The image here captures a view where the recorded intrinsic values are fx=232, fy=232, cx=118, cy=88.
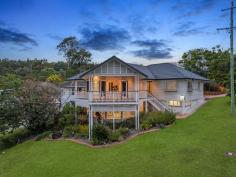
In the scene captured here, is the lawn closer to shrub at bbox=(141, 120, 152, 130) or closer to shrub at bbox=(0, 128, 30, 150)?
shrub at bbox=(141, 120, 152, 130)

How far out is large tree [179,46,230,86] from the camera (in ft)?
145

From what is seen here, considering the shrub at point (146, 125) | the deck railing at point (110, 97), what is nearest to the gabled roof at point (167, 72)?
the deck railing at point (110, 97)

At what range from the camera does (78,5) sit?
85.6 ft

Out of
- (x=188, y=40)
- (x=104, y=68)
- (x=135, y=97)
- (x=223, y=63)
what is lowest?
(x=135, y=97)

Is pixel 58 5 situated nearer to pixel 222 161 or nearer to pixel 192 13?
pixel 192 13

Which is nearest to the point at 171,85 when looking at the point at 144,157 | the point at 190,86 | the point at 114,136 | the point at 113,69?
the point at 190,86

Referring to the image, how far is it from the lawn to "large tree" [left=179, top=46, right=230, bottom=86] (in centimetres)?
2553

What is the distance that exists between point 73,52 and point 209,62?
36057mm

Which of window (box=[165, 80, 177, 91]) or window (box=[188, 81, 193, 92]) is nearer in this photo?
window (box=[165, 80, 177, 91])

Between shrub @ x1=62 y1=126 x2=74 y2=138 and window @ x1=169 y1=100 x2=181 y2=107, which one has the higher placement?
window @ x1=169 y1=100 x2=181 y2=107

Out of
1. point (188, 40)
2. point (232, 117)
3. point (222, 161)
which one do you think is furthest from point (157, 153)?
point (188, 40)

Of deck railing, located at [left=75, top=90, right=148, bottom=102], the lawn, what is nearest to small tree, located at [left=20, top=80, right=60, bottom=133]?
the lawn

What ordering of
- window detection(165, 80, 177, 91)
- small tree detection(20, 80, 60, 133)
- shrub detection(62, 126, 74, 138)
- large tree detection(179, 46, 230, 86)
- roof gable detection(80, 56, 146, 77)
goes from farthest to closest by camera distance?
1. large tree detection(179, 46, 230, 86)
2. window detection(165, 80, 177, 91)
3. small tree detection(20, 80, 60, 133)
4. roof gable detection(80, 56, 146, 77)
5. shrub detection(62, 126, 74, 138)

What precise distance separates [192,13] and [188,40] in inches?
370
